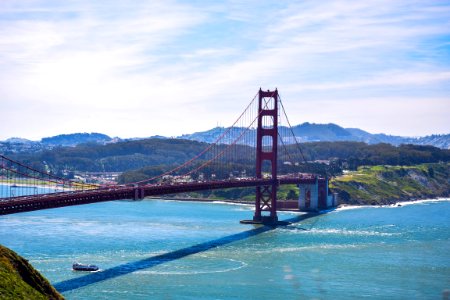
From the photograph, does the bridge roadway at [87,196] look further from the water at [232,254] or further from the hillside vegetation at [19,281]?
the hillside vegetation at [19,281]

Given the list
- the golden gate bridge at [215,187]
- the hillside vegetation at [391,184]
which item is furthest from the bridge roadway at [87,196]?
the hillside vegetation at [391,184]

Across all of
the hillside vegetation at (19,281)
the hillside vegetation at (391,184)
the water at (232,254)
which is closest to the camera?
the hillside vegetation at (19,281)

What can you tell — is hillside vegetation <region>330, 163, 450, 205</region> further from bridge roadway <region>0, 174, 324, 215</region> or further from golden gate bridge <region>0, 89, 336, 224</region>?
bridge roadway <region>0, 174, 324, 215</region>

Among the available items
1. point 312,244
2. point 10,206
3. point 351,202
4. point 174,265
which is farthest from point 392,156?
point 10,206

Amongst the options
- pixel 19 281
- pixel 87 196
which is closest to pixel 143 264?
pixel 87 196

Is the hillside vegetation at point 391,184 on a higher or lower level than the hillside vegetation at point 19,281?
higher

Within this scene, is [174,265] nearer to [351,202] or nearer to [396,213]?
[396,213]
